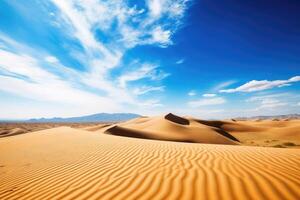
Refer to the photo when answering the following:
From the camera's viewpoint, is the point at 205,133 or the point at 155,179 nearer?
the point at 155,179

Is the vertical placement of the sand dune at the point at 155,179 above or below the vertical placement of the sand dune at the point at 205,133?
below

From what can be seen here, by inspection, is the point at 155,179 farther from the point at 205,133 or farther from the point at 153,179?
the point at 205,133

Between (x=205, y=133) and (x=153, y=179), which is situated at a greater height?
(x=205, y=133)

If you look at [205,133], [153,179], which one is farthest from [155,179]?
[205,133]

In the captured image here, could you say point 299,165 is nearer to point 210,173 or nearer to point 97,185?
point 210,173

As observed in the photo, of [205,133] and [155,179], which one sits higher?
[205,133]

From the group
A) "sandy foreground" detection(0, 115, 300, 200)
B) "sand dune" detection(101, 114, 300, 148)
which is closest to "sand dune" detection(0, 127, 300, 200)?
"sandy foreground" detection(0, 115, 300, 200)

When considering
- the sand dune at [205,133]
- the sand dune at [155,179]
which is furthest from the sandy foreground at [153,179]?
the sand dune at [205,133]

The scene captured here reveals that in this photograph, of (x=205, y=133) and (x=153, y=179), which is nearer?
(x=153, y=179)

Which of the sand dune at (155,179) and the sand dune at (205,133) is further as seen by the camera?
the sand dune at (205,133)

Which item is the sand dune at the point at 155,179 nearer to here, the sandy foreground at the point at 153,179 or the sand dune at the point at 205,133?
the sandy foreground at the point at 153,179

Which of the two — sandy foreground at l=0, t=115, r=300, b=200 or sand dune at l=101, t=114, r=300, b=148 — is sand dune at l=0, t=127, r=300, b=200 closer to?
sandy foreground at l=0, t=115, r=300, b=200

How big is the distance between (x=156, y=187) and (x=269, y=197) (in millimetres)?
1858

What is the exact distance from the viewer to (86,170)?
5.63 metres
